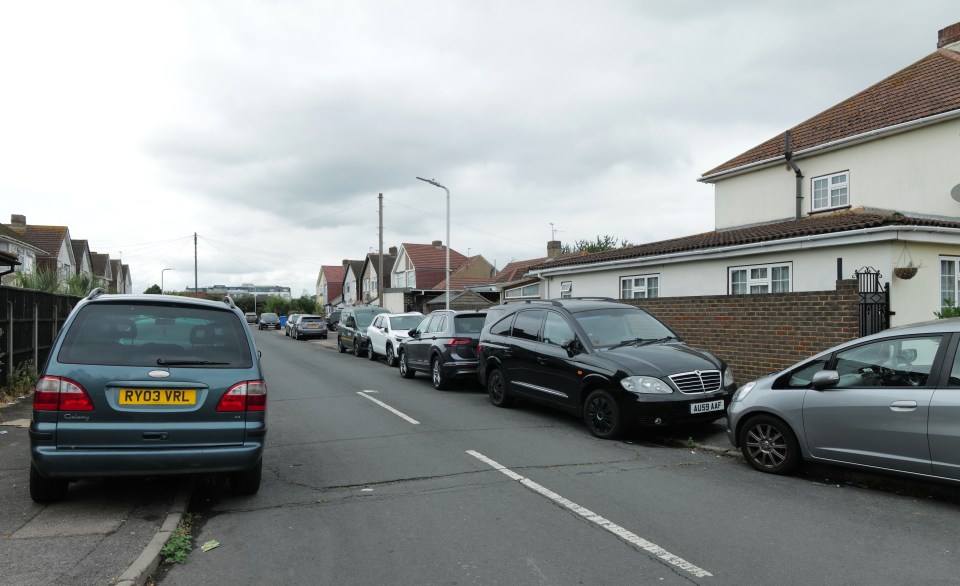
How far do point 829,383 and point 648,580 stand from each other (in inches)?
126

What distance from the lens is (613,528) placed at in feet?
16.1

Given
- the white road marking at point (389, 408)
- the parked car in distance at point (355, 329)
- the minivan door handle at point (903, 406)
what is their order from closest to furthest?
the minivan door handle at point (903, 406)
the white road marking at point (389, 408)
the parked car in distance at point (355, 329)

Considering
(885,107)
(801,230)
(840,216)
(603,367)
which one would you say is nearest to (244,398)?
(603,367)

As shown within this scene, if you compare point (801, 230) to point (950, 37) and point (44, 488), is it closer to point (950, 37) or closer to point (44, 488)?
point (44, 488)

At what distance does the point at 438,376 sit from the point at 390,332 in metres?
6.72

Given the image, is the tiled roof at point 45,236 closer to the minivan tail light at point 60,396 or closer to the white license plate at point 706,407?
the minivan tail light at point 60,396

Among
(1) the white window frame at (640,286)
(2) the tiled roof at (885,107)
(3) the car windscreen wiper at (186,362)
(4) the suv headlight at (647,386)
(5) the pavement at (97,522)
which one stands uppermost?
(2) the tiled roof at (885,107)

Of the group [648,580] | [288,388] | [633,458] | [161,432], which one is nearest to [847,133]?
[633,458]

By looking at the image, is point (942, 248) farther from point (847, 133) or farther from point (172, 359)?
point (172, 359)

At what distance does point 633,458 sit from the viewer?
7273mm

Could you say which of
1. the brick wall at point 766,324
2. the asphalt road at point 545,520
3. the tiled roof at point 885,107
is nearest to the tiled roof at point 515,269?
the tiled roof at point 885,107

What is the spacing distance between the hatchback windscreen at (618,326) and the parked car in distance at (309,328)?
3126 centimetres

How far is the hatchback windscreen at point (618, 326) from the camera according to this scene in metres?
9.09

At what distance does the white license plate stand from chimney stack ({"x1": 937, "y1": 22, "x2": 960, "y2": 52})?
59.3 feet
